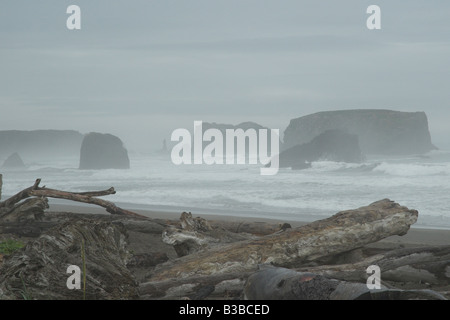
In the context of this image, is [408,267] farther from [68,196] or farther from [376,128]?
[376,128]

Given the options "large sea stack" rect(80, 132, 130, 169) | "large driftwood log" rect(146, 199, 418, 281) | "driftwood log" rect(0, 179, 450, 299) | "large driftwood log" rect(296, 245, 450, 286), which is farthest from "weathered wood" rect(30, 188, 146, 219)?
"large sea stack" rect(80, 132, 130, 169)

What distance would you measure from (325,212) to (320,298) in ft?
48.6

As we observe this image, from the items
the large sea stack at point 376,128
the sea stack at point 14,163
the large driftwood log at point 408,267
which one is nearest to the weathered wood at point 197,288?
the large driftwood log at point 408,267

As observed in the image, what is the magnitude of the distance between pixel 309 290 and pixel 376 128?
88.9 meters

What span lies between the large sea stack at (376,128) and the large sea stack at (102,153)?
33.1 meters

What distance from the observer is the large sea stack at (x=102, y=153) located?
76562mm

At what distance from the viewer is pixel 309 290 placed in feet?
14.9

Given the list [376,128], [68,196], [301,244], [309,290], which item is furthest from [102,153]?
[309,290]

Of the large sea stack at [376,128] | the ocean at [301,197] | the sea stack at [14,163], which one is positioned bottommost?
the ocean at [301,197]

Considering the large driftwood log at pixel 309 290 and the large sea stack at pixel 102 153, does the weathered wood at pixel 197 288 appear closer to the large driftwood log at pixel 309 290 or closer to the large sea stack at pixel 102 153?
the large driftwood log at pixel 309 290

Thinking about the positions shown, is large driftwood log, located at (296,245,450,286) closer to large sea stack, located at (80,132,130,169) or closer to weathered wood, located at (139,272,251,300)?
weathered wood, located at (139,272,251,300)

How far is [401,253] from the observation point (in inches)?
280
